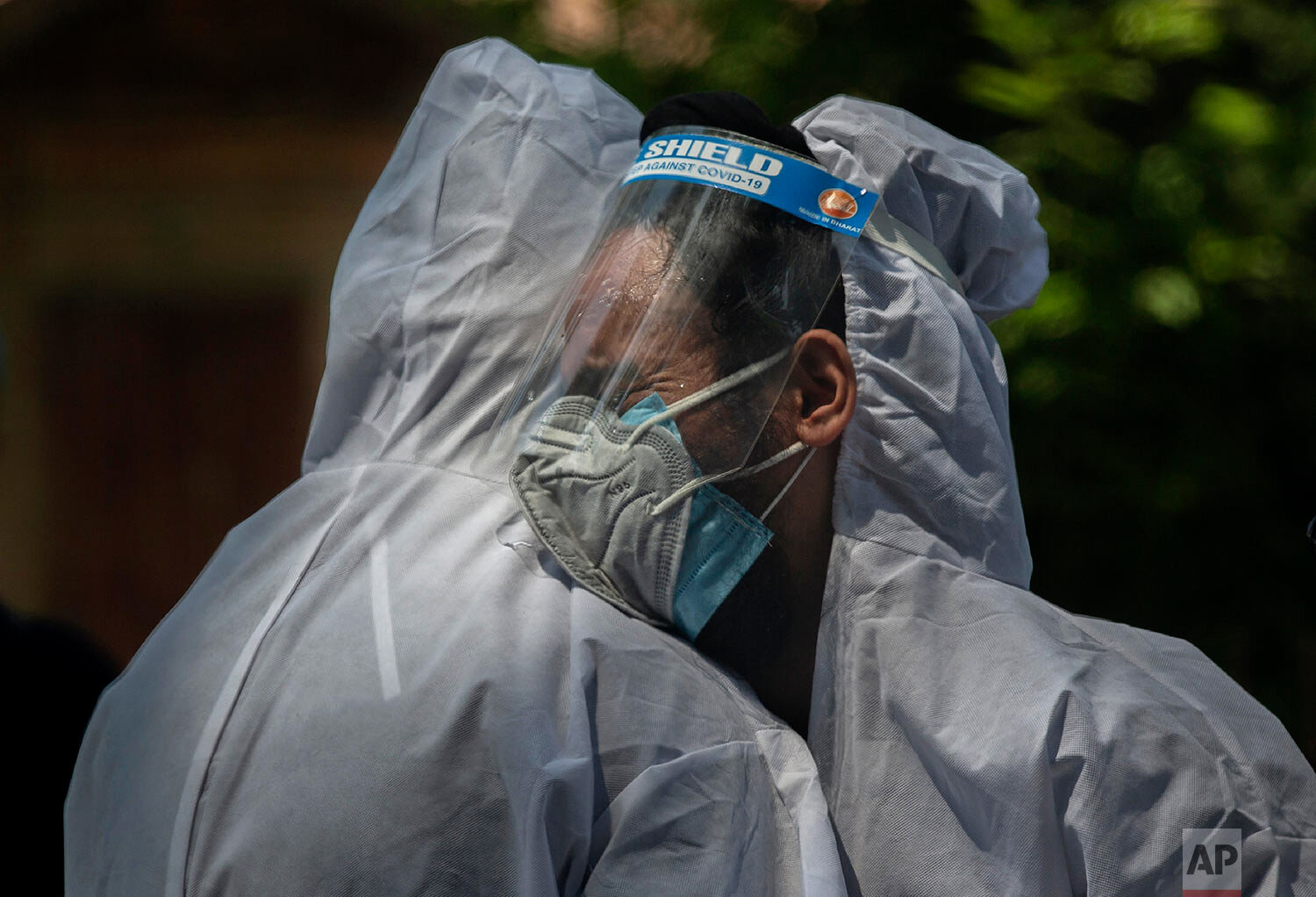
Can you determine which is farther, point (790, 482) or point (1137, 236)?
point (1137, 236)

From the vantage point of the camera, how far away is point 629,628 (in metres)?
1.25

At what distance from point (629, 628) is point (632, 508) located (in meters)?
0.13

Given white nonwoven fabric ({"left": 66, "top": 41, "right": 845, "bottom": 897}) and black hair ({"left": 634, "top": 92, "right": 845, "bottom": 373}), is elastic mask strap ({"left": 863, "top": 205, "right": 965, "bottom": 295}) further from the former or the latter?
white nonwoven fabric ({"left": 66, "top": 41, "right": 845, "bottom": 897})

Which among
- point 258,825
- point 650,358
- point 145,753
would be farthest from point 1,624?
point 650,358

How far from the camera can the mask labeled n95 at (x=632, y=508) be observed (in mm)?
1284

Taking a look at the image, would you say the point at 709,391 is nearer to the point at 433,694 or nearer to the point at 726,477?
the point at 726,477

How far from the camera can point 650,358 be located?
1348 millimetres

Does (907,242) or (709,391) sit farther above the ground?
(907,242)

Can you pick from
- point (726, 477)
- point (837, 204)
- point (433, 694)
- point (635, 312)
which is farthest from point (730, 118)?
point (433, 694)

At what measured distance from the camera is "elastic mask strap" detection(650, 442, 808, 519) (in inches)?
51.2

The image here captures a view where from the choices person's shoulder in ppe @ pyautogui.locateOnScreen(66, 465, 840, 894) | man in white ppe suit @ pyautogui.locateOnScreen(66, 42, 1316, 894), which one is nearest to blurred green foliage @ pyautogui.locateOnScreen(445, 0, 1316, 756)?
man in white ppe suit @ pyautogui.locateOnScreen(66, 42, 1316, 894)

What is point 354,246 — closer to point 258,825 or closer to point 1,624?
point 258,825

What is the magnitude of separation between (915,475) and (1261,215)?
158 cm

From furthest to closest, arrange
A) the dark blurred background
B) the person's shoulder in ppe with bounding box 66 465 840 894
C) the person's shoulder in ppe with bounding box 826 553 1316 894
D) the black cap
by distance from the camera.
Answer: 1. the dark blurred background
2. the black cap
3. the person's shoulder in ppe with bounding box 826 553 1316 894
4. the person's shoulder in ppe with bounding box 66 465 840 894
